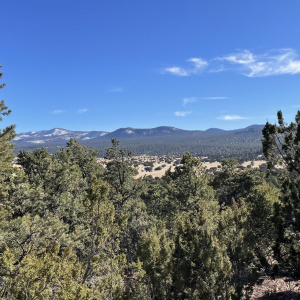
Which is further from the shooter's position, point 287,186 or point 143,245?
point 287,186

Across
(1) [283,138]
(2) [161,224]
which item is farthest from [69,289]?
(1) [283,138]

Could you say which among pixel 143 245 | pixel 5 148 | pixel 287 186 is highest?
pixel 5 148

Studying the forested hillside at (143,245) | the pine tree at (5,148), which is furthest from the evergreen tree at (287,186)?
the pine tree at (5,148)

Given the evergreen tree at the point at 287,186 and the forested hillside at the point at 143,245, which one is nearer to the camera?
the forested hillside at the point at 143,245

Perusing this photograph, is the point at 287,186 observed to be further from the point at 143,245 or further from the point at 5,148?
the point at 5,148

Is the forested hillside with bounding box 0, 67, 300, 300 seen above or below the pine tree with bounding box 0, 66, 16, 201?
below

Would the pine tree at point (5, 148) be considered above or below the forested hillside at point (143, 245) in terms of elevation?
above

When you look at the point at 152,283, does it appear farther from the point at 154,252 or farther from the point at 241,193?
the point at 241,193

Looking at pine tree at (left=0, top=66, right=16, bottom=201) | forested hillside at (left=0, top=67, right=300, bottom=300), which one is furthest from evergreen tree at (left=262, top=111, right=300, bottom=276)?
pine tree at (left=0, top=66, right=16, bottom=201)

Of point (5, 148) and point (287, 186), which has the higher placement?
point (5, 148)

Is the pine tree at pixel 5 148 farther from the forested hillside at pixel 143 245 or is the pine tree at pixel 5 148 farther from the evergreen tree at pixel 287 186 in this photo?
the evergreen tree at pixel 287 186

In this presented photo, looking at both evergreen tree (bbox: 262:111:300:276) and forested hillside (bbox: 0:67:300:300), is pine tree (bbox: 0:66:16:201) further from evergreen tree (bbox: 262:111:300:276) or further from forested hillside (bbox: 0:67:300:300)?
evergreen tree (bbox: 262:111:300:276)

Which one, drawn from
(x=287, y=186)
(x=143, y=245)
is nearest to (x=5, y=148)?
(x=143, y=245)

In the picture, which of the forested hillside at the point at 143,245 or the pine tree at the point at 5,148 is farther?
the pine tree at the point at 5,148
